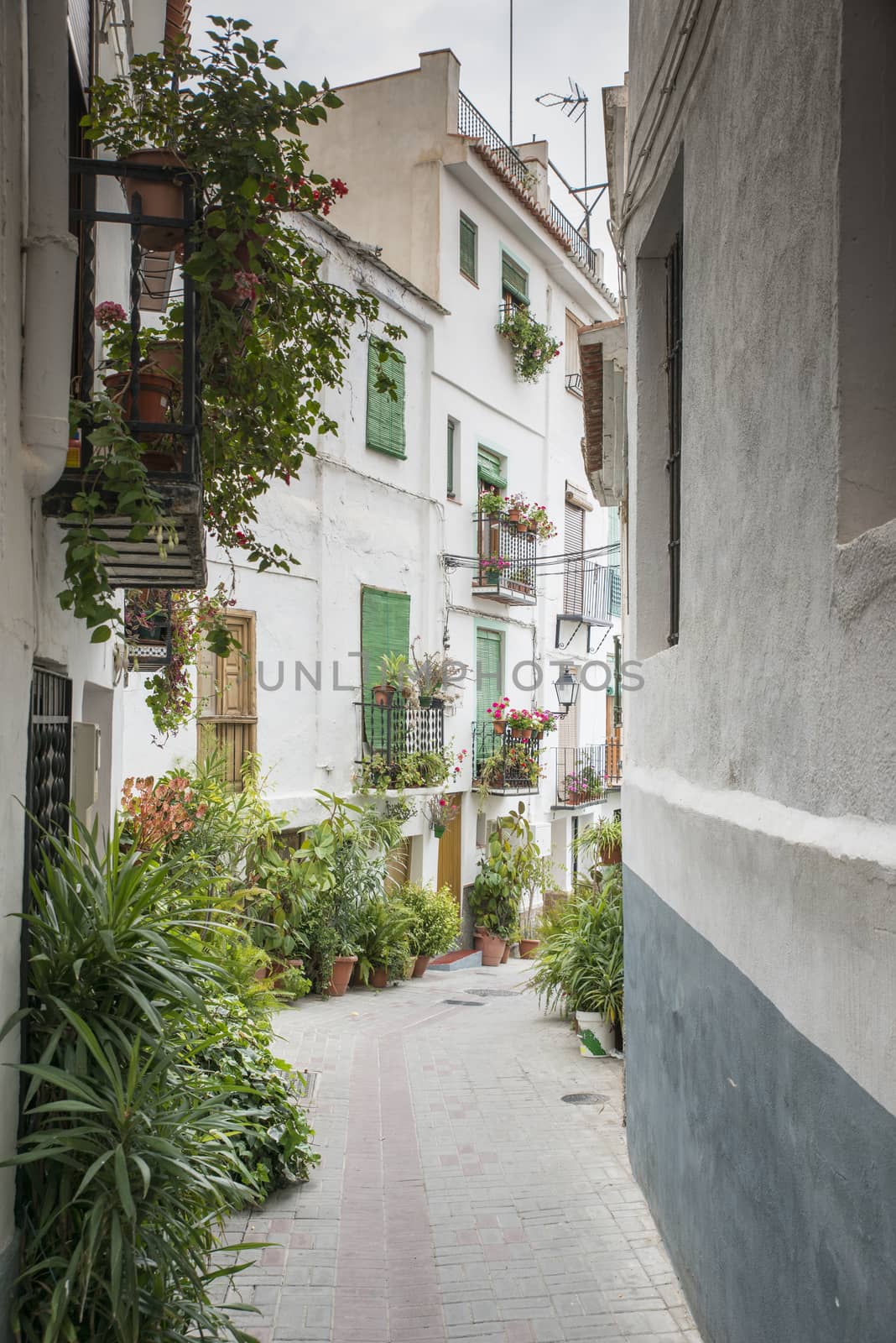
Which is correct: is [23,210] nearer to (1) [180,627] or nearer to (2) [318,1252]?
(2) [318,1252]

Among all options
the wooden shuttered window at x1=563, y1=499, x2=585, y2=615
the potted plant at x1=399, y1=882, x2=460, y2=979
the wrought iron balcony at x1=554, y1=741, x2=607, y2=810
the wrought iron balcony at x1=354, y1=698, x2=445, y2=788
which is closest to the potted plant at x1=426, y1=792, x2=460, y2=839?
the wrought iron balcony at x1=354, y1=698, x2=445, y2=788

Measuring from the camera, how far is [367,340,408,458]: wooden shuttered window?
52.0ft

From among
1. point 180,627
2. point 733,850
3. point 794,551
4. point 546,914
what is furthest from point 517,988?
point 794,551

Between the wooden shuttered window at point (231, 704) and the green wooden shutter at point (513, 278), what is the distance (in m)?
9.37

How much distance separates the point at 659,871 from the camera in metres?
5.62

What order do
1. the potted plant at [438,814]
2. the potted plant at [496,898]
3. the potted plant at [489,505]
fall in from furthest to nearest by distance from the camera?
the potted plant at [489,505], the potted plant at [496,898], the potted plant at [438,814]

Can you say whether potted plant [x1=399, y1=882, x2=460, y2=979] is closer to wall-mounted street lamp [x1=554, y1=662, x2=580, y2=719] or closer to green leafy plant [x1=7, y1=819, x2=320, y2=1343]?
wall-mounted street lamp [x1=554, y1=662, x2=580, y2=719]

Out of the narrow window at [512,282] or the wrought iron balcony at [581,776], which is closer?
the narrow window at [512,282]

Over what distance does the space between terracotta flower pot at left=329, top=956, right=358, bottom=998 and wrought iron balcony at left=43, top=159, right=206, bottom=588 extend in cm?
837

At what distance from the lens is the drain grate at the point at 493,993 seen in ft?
42.8

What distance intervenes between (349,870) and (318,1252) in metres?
7.46

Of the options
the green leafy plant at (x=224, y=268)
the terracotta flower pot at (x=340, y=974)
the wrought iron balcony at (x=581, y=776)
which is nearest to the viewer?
the green leafy plant at (x=224, y=268)

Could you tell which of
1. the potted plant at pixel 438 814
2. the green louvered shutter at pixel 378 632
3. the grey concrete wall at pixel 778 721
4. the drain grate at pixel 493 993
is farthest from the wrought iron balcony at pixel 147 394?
the potted plant at pixel 438 814

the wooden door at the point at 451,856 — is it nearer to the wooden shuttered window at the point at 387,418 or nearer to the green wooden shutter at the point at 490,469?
the green wooden shutter at the point at 490,469
